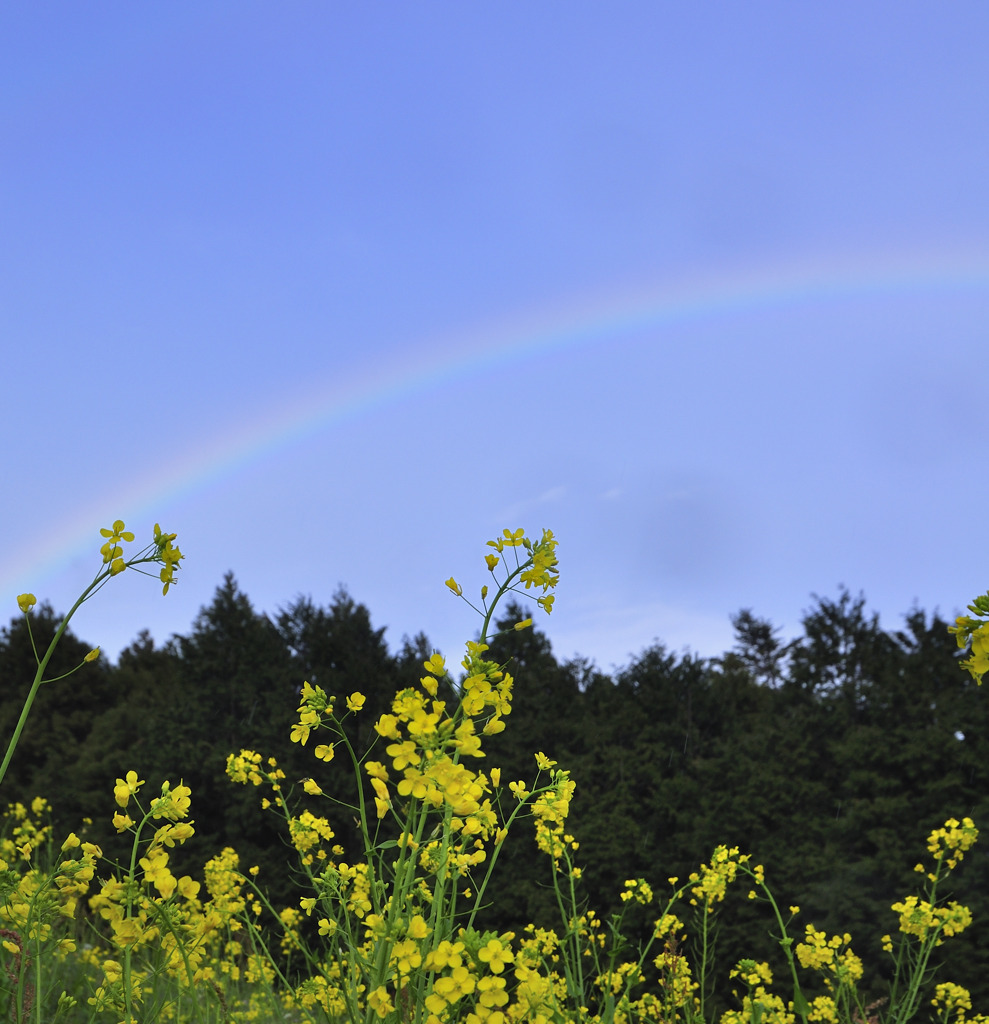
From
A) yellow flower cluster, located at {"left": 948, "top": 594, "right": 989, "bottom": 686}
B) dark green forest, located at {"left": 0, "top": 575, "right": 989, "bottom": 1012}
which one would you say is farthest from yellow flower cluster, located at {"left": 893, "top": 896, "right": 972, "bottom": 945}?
dark green forest, located at {"left": 0, "top": 575, "right": 989, "bottom": 1012}

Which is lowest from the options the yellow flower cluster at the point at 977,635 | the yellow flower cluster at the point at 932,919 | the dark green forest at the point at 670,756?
the yellow flower cluster at the point at 932,919

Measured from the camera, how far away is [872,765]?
31.1ft

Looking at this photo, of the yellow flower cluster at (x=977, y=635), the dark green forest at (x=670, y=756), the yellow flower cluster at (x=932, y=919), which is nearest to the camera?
the yellow flower cluster at (x=977, y=635)

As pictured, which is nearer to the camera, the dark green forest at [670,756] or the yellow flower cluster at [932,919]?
the yellow flower cluster at [932,919]

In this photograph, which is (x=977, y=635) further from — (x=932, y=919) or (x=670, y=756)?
(x=670, y=756)

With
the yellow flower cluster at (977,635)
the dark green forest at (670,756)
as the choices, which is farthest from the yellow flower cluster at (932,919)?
the dark green forest at (670,756)

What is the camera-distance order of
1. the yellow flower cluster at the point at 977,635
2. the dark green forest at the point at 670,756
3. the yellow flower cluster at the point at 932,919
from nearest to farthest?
the yellow flower cluster at the point at 977,635, the yellow flower cluster at the point at 932,919, the dark green forest at the point at 670,756

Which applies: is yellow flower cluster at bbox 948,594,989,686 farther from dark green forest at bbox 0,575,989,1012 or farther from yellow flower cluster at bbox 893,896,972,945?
dark green forest at bbox 0,575,989,1012

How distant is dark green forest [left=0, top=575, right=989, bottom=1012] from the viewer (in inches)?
349

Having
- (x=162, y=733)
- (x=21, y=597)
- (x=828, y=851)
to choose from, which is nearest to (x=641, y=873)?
(x=828, y=851)

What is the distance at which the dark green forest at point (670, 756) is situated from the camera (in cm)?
888

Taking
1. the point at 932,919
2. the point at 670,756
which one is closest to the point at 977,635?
the point at 932,919

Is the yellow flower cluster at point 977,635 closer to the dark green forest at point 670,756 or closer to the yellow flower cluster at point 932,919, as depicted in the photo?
the yellow flower cluster at point 932,919

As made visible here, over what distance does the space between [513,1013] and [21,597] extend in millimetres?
1546
